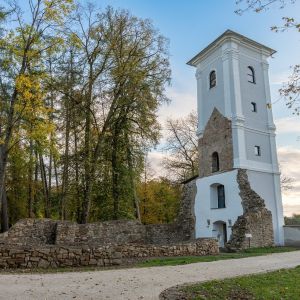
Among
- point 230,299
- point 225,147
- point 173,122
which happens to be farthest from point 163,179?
point 230,299

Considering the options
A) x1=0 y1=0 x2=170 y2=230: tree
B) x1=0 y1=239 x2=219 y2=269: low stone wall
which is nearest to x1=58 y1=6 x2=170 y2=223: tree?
x1=0 y1=0 x2=170 y2=230: tree

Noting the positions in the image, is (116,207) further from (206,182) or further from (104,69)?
(104,69)

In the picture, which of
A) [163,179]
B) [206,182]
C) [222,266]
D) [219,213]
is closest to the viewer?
[222,266]

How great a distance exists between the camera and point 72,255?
35.9 ft

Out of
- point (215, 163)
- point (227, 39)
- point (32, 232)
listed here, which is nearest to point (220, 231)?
point (215, 163)

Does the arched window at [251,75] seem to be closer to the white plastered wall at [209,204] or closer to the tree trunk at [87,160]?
the white plastered wall at [209,204]

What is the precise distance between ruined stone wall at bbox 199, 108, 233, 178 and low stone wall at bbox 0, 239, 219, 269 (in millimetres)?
9887

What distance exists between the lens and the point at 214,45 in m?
23.8

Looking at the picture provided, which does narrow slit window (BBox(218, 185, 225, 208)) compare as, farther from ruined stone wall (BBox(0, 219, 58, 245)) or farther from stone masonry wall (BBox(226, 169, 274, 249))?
ruined stone wall (BBox(0, 219, 58, 245))

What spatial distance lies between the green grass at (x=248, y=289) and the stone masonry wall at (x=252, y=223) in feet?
33.4

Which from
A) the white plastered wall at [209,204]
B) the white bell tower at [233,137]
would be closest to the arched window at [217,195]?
the white bell tower at [233,137]

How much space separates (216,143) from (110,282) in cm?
1622

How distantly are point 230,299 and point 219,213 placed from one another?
15.2 meters

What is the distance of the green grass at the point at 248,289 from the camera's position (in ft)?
21.5
